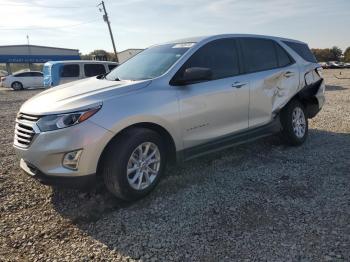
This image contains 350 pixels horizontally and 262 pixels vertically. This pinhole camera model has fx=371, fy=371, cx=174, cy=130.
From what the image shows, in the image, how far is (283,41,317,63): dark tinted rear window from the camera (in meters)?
6.34

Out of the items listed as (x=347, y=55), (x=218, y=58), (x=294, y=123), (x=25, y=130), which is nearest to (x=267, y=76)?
(x=218, y=58)

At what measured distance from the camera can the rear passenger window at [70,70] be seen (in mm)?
15000

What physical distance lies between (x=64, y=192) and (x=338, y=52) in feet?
307

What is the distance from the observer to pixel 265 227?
3.48 meters

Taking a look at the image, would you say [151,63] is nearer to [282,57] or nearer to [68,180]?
[68,180]

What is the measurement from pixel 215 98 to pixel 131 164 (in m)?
1.45

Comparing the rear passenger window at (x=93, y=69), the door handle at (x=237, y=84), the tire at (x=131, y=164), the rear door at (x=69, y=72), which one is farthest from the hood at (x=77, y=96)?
the rear passenger window at (x=93, y=69)

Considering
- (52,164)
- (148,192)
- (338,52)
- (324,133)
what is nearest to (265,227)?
(148,192)

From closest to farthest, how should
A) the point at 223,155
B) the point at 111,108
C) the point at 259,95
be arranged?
the point at 111,108 → the point at 259,95 → the point at 223,155

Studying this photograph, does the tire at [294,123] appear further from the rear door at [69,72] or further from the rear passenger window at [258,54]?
the rear door at [69,72]

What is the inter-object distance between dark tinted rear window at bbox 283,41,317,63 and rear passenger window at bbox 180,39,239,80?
1570 millimetres

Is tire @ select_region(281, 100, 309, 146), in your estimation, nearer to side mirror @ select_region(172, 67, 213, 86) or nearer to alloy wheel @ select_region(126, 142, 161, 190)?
side mirror @ select_region(172, 67, 213, 86)

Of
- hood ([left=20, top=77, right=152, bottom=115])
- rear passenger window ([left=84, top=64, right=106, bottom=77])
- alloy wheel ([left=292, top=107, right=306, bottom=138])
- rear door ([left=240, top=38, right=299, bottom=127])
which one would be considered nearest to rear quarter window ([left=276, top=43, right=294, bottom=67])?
rear door ([left=240, top=38, right=299, bottom=127])

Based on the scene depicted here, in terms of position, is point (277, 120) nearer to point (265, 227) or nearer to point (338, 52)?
point (265, 227)
